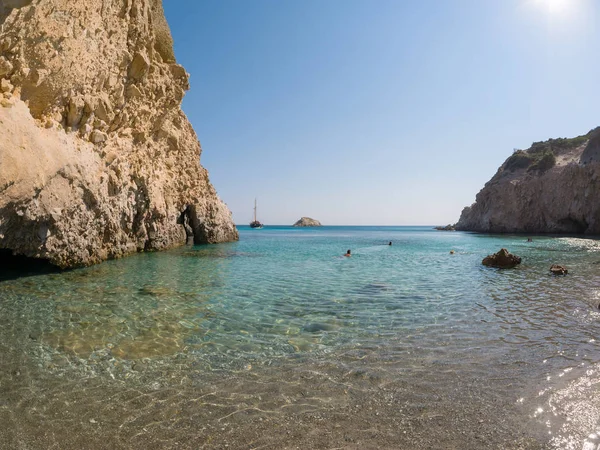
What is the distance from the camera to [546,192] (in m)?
57.2

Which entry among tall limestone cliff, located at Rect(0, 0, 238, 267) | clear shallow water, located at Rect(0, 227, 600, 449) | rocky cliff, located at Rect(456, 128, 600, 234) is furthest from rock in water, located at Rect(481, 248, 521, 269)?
rocky cliff, located at Rect(456, 128, 600, 234)

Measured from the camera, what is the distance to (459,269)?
17359 mm

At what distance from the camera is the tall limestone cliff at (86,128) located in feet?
37.4

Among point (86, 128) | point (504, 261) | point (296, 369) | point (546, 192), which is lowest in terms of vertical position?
point (296, 369)

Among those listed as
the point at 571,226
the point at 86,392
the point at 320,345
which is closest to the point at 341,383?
the point at 320,345

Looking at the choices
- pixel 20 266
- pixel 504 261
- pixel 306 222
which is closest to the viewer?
pixel 20 266

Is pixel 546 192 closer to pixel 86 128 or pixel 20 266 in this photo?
pixel 86 128

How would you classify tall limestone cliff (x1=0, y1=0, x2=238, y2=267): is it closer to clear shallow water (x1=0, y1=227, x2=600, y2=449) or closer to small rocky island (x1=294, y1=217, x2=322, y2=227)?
clear shallow water (x1=0, y1=227, x2=600, y2=449)

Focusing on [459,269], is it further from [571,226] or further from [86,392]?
[571,226]

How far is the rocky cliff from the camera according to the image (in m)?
49.4

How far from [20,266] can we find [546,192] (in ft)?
224

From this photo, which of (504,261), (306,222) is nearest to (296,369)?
(504,261)

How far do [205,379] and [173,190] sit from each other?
25.2m

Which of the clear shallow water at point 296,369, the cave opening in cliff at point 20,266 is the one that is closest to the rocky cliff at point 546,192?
the clear shallow water at point 296,369
